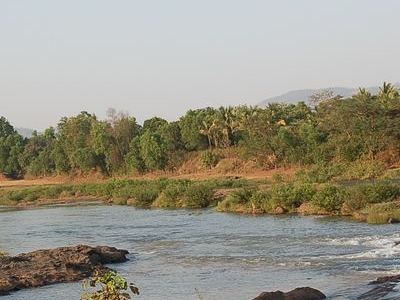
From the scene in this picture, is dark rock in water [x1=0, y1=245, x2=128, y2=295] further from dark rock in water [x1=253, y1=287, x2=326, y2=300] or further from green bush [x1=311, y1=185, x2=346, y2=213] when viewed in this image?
green bush [x1=311, y1=185, x2=346, y2=213]

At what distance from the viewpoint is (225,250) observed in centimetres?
3088

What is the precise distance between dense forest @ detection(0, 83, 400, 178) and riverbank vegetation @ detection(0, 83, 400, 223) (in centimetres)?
13

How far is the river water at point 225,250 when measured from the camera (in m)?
22.6

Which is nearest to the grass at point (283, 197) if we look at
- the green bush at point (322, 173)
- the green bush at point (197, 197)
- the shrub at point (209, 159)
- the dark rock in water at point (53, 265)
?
the green bush at point (197, 197)

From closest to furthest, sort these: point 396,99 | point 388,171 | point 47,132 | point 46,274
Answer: point 46,274
point 388,171
point 396,99
point 47,132

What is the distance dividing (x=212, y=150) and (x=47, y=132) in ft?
152

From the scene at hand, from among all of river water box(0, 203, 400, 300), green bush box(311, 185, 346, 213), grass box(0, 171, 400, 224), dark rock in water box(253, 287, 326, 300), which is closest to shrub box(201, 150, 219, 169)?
grass box(0, 171, 400, 224)

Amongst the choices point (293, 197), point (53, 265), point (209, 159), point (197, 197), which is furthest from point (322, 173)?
point (53, 265)

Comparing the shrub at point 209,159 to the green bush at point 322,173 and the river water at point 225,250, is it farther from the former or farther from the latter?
the river water at point 225,250

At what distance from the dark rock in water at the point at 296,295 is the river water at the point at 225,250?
0.66 meters

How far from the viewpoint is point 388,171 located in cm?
6234

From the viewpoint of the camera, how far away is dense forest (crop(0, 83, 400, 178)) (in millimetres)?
71000

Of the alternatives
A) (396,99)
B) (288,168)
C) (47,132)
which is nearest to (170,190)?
(288,168)

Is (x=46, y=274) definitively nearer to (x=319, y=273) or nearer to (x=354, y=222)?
(x=319, y=273)
